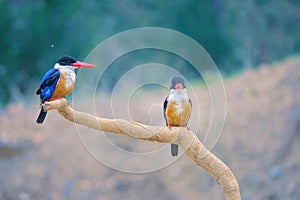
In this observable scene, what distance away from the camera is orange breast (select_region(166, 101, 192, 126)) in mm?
2711

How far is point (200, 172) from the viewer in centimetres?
593

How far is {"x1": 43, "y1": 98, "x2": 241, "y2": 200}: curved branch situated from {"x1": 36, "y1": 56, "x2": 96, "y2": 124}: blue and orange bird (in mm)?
92

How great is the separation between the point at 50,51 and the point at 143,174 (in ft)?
4.66

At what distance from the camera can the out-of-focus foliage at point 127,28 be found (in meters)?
6.32

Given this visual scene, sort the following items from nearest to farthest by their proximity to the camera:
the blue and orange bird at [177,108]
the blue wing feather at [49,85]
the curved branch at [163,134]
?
the curved branch at [163,134] → the blue wing feather at [49,85] → the blue and orange bird at [177,108]

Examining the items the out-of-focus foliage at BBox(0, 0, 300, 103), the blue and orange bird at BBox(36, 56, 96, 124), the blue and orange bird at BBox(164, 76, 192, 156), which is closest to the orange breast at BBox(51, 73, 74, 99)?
the blue and orange bird at BBox(36, 56, 96, 124)

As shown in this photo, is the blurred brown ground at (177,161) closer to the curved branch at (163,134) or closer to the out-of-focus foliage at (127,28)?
the out-of-focus foliage at (127,28)

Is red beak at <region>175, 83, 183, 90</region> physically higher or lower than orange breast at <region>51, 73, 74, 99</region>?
higher

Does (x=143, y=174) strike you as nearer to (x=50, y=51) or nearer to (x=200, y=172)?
(x=200, y=172)

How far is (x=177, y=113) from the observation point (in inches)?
107

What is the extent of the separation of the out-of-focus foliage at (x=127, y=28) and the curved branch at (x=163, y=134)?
374 centimetres

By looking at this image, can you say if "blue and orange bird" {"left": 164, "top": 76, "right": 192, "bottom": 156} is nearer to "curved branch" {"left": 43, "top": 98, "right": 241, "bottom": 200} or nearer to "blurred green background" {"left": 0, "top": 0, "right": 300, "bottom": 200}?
A: "curved branch" {"left": 43, "top": 98, "right": 241, "bottom": 200}

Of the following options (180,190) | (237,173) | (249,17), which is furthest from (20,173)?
(249,17)

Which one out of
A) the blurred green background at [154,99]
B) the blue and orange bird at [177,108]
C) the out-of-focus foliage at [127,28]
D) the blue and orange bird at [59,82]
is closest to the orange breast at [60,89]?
the blue and orange bird at [59,82]
